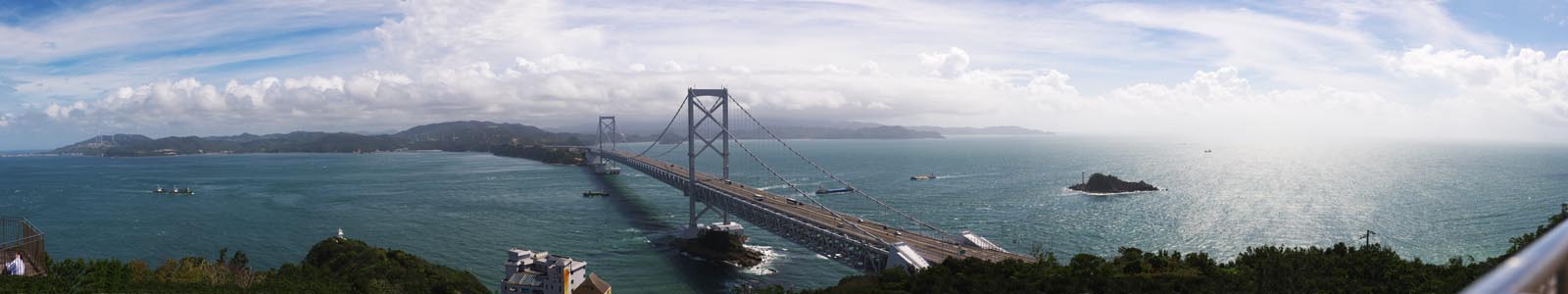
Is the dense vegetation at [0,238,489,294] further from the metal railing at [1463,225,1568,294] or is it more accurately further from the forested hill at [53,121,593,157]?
the forested hill at [53,121,593,157]

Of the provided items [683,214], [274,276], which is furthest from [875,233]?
[274,276]

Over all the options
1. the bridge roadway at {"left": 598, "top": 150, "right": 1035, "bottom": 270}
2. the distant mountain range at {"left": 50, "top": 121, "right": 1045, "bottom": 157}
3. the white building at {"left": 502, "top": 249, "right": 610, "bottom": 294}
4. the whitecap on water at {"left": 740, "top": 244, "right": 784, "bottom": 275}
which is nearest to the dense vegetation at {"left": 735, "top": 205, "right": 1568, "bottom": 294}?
the bridge roadway at {"left": 598, "top": 150, "right": 1035, "bottom": 270}

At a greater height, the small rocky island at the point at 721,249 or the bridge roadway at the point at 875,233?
the bridge roadway at the point at 875,233

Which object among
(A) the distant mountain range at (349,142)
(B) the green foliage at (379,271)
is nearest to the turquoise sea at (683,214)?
(B) the green foliage at (379,271)

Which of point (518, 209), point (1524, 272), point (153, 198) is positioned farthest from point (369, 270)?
point (153, 198)

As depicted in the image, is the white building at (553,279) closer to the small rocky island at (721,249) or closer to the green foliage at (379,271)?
the green foliage at (379,271)

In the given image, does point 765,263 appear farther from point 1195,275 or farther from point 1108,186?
point 1108,186
